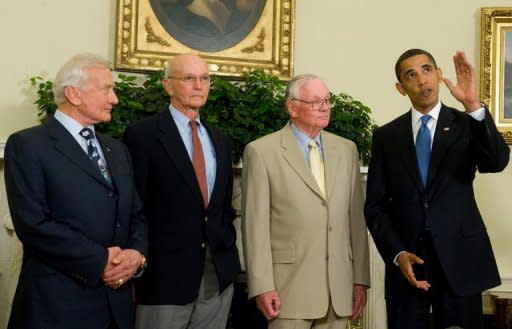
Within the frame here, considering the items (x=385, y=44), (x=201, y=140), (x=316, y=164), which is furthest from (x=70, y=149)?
(x=385, y=44)

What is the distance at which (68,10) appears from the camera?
4.29 meters

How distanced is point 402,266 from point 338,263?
0.29m

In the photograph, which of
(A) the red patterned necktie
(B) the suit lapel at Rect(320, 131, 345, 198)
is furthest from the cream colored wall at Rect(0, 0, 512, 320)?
(A) the red patterned necktie

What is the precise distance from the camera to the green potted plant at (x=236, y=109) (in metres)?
3.83

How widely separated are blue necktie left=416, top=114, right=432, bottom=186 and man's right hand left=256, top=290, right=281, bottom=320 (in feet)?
2.72

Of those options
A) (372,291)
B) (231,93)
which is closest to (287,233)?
(231,93)

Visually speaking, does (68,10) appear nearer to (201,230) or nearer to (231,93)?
(231,93)

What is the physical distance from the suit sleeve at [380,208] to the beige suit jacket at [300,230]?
0.30 feet

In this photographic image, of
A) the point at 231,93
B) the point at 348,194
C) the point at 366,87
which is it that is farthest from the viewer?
the point at 366,87

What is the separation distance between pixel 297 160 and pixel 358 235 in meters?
0.45

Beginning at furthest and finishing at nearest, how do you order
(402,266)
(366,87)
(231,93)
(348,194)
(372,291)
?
(366,87)
(372,291)
(231,93)
(348,194)
(402,266)

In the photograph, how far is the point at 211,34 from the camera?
4465mm

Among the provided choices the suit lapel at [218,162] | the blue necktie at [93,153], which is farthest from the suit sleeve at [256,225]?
the blue necktie at [93,153]

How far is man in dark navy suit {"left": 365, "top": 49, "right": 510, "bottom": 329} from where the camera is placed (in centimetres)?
256
